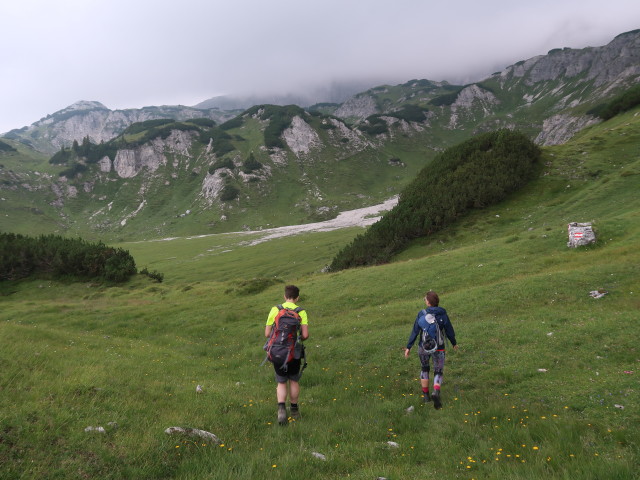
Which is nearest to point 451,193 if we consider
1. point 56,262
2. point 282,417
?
point 282,417

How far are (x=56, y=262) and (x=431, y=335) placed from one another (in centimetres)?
5748

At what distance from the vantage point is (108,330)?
2730cm

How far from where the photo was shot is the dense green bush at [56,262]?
4872 centimetres

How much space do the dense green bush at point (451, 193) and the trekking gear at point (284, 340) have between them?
125 feet

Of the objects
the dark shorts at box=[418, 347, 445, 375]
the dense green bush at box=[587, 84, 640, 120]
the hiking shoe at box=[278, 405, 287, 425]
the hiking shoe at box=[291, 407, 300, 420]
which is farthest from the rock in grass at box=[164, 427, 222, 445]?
the dense green bush at box=[587, 84, 640, 120]

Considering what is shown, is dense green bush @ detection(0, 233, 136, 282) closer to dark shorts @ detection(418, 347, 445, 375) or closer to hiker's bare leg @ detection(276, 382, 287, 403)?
hiker's bare leg @ detection(276, 382, 287, 403)

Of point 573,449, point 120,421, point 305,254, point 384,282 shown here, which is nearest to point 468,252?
point 384,282

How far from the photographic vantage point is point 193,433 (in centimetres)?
746

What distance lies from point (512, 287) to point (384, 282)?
11195 mm

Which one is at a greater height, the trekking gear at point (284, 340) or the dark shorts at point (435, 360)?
the trekking gear at point (284, 340)

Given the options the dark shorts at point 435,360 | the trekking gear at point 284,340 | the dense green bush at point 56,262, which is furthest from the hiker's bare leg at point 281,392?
the dense green bush at point 56,262

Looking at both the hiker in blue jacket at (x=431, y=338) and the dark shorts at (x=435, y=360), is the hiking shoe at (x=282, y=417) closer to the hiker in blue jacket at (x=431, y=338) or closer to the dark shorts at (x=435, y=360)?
the hiker in blue jacket at (x=431, y=338)

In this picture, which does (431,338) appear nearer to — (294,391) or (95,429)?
(294,391)

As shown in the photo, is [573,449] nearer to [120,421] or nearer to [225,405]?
[225,405]
